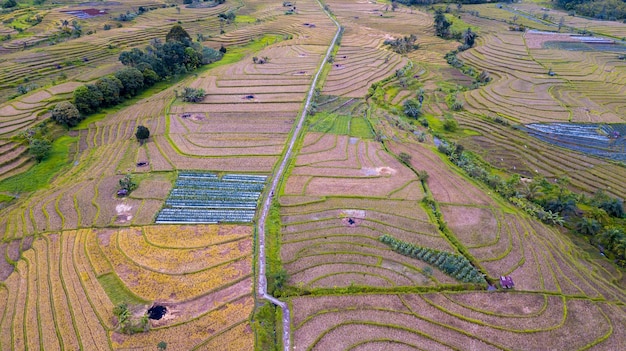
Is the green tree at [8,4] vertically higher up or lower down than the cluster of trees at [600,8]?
higher up

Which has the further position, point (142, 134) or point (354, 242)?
point (142, 134)

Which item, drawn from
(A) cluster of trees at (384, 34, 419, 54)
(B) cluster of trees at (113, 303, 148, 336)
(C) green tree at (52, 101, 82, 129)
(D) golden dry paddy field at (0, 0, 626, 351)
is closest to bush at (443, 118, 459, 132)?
(D) golden dry paddy field at (0, 0, 626, 351)

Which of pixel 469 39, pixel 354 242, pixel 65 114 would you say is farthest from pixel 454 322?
pixel 469 39

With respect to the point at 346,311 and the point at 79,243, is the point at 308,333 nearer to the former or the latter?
the point at 346,311

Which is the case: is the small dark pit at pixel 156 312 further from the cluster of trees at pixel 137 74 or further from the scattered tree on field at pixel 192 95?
the scattered tree on field at pixel 192 95

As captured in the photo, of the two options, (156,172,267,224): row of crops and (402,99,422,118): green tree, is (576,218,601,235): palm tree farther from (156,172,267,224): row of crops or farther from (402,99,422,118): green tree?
(156,172,267,224): row of crops

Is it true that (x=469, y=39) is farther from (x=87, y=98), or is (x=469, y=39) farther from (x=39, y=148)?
(x=39, y=148)

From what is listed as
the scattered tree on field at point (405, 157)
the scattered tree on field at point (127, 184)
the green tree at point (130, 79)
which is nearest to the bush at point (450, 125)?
the scattered tree on field at point (405, 157)
